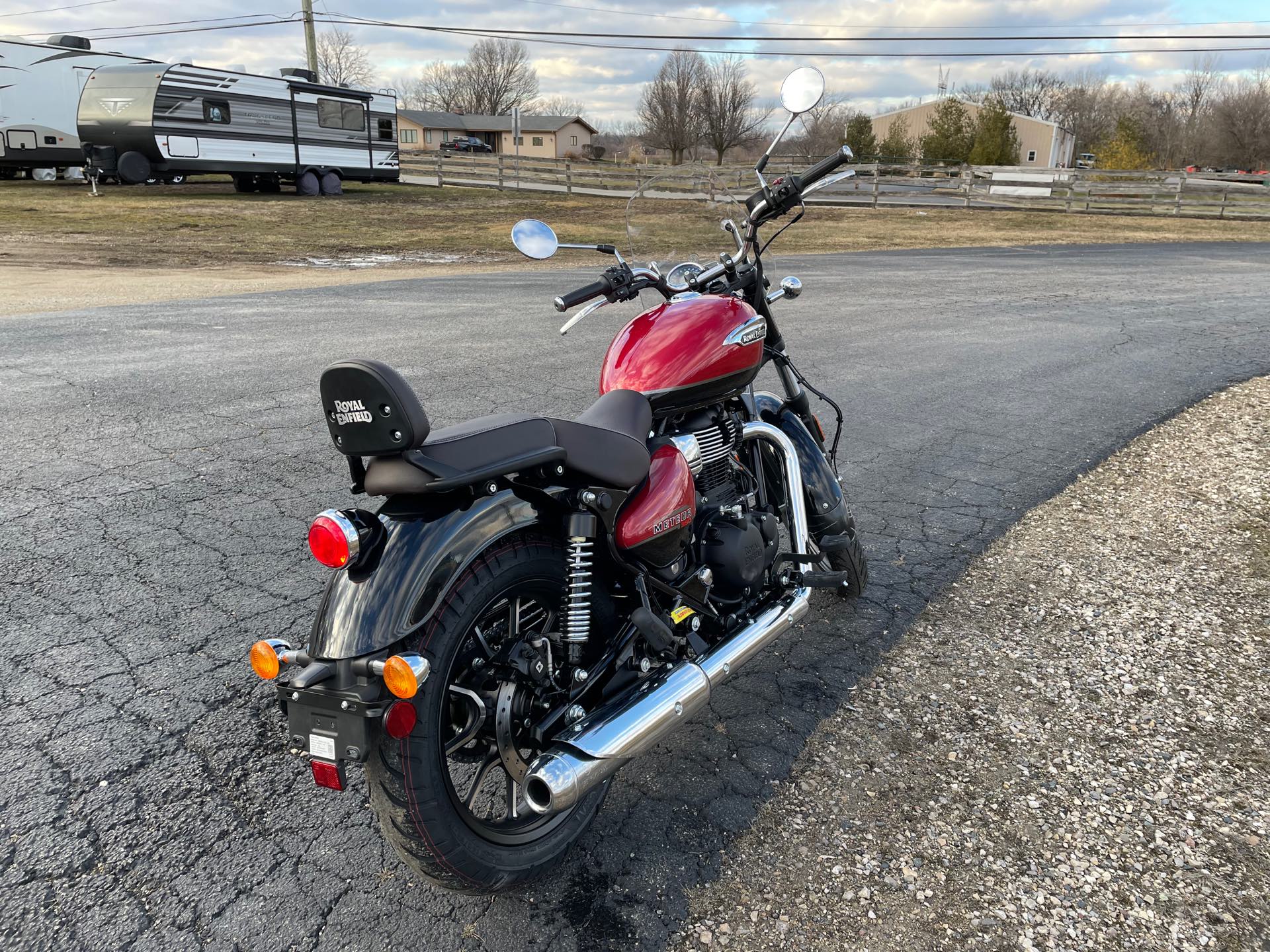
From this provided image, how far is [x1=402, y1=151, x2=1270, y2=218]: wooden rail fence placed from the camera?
91.1ft

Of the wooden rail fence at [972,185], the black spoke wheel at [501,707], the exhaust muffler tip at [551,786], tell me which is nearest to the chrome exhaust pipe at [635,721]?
the exhaust muffler tip at [551,786]

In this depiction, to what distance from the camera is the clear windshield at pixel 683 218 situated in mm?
3803

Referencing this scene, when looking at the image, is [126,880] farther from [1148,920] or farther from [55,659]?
[1148,920]

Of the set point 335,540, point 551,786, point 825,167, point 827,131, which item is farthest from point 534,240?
point 827,131

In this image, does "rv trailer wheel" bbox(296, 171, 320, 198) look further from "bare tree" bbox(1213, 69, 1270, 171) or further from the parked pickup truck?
"bare tree" bbox(1213, 69, 1270, 171)

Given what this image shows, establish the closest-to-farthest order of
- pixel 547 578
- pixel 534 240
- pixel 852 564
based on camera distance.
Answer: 1. pixel 547 578
2. pixel 534 240
3. pixel 852 564

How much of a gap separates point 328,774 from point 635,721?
0.79 meters

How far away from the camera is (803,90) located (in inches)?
135

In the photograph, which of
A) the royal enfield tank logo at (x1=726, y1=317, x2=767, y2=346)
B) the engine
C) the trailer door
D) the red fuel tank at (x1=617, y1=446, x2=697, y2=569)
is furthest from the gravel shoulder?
the trailer door

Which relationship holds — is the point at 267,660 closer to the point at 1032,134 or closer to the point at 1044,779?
the point at 1044,779

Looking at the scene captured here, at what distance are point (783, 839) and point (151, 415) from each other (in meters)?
5.16

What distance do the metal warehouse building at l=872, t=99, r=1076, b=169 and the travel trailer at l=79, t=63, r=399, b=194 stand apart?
5928cm

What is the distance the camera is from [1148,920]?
231 centimetres

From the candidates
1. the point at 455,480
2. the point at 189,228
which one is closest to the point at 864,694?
the point at 455,480
